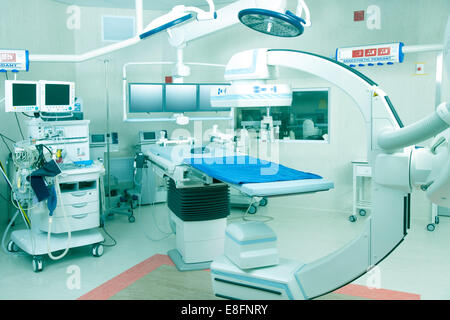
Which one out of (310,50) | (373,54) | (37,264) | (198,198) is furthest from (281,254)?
(310,50)

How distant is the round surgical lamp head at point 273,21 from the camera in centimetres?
206

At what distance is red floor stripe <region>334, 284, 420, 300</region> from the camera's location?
Result: 10.1 ft

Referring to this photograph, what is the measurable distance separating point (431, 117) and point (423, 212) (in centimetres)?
391

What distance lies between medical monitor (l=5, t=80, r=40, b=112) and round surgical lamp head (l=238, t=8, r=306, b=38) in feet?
8.30

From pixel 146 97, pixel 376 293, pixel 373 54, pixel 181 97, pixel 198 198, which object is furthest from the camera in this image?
pixel 181 97

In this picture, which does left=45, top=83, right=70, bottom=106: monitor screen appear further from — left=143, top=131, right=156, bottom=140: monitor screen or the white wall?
left=143, top=131, right=156, bottom=140: monitor screen

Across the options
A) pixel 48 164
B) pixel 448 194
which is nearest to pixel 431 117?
pixel 448 194

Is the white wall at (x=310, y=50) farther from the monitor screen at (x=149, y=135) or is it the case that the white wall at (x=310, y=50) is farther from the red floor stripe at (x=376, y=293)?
the red floor stripe at (x=376, y=293)

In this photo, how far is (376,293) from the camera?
10.4 ft

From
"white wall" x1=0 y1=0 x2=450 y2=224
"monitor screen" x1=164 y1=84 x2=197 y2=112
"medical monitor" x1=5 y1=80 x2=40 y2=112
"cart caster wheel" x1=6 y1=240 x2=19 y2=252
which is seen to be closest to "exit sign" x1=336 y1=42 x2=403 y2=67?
"white wall" x1=0 y1=0 x2=450 y2=224

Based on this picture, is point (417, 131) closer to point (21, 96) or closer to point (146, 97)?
point (21, 96)

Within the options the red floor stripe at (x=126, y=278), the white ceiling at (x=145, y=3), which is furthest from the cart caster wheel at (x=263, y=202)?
the white ceiling at (x=145, y=3)

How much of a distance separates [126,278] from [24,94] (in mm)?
1934

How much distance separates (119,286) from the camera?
10.9ft
